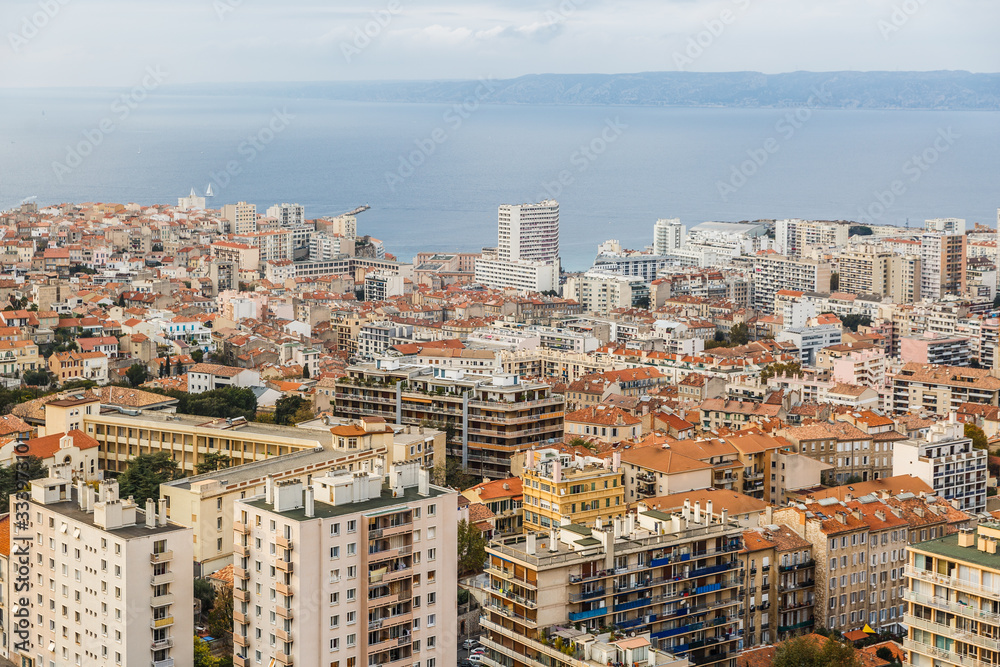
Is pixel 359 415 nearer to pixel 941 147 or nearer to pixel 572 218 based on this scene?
pixel 572 218

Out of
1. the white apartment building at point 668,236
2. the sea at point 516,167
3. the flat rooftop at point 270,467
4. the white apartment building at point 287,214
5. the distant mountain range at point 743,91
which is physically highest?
the distant mountain range at point 743,91

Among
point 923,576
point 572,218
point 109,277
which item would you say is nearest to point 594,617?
point 923,576

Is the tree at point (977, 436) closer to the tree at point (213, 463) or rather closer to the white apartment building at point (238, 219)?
the tree at point (213, 463)

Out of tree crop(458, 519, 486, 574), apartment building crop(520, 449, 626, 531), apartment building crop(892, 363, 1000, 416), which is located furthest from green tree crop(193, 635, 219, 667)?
apartment building crop(892, 363, 1000, 416)

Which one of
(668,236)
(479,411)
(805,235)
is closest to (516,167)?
(668,236)

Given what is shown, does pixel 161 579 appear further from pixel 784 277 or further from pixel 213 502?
pixel 784 277

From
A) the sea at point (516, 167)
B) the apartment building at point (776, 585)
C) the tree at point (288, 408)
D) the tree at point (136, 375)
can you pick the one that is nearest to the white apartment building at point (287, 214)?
the sea at point (516, 167)
